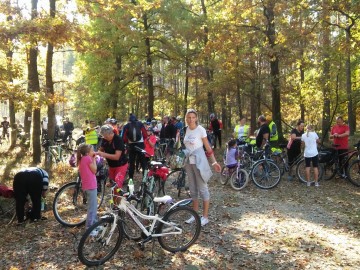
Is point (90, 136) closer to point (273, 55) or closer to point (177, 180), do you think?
point (177, 180)

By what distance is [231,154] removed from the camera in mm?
9367

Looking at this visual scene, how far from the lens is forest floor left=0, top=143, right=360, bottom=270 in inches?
193

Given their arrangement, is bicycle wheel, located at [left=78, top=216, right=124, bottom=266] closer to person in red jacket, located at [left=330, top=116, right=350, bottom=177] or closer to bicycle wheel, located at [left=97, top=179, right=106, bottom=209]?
bicycle wheel, located at [left=97, top=179, right=106, bottom=209]

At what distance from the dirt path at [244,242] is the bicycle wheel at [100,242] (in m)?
0.20

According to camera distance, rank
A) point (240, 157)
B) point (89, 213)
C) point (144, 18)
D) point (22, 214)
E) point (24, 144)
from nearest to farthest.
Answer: point (89, 213) → point (22, 214) → point (240, 157) → point (24, 144) → point (144, 18)

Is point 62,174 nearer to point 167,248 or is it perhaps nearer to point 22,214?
point 22,214

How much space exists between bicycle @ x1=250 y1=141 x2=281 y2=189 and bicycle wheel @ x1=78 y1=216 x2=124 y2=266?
5717 mm

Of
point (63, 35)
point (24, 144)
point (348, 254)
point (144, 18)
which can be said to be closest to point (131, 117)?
point (63, 35)

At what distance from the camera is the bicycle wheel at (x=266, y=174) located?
9.53 meters

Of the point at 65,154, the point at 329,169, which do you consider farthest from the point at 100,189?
the point at 329,169

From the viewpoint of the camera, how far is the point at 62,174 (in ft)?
34.2

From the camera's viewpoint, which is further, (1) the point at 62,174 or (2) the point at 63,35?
(1) the point at 62,174

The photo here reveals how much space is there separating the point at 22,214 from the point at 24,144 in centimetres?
1105

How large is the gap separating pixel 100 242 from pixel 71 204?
89.1 inches
